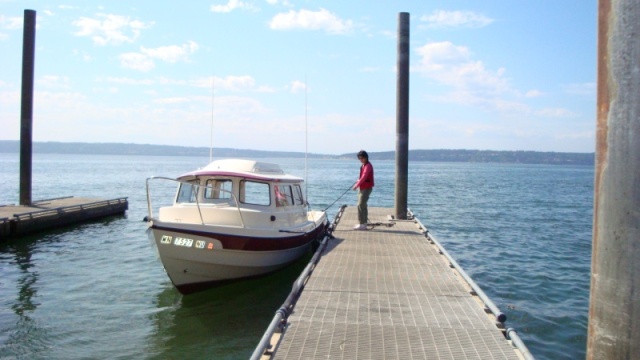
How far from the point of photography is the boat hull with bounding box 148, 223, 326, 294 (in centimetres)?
1066

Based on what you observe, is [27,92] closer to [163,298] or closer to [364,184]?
[163,298]

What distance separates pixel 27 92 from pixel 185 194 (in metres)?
14.1

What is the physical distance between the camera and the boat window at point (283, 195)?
12777 mm

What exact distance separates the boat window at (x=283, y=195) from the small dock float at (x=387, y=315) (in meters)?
2.10

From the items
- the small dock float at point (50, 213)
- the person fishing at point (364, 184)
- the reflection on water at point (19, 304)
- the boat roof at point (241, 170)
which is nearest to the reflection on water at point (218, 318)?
the reflection on water at point (19, 304)

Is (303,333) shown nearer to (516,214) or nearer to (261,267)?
(261,267)

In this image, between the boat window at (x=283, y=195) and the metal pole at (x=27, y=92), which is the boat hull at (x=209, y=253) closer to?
the boat window at (x=283, y=195)

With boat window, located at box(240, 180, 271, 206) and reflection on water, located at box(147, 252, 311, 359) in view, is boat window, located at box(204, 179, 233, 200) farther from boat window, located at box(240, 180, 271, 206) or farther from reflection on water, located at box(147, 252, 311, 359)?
reflection on water, located at box(147, 252, 311, 359)

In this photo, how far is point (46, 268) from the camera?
15344mm

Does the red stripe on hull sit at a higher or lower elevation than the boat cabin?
lower

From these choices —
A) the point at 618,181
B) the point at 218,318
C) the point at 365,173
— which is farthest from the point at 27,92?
the point at 618,181

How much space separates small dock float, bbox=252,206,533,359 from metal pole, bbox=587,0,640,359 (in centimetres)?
198

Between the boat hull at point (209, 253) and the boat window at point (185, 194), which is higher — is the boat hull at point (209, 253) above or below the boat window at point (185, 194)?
below

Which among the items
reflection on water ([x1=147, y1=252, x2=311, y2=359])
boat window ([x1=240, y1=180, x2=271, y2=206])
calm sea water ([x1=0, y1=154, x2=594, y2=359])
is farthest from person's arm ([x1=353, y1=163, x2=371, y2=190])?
reflection on water ([x1=147, y1=252, x2=311, y2=359])
